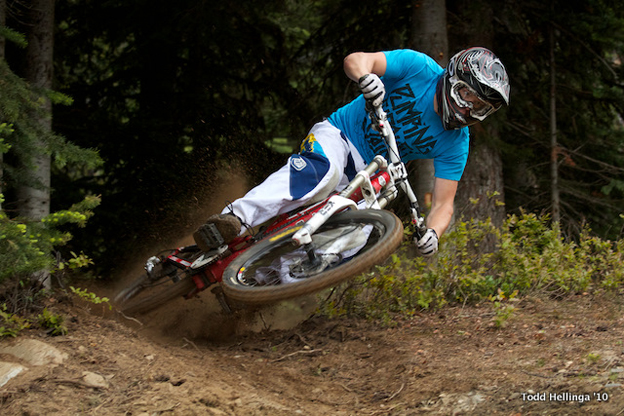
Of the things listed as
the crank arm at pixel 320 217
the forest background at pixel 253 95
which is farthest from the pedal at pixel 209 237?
the forest background at pixel 253 95

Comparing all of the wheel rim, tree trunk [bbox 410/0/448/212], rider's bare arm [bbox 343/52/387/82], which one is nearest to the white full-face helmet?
rider's bare arm [bbox 343/52/387/82]

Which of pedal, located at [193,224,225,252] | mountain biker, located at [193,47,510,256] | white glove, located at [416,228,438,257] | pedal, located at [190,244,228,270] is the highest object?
mountain biker, located at [193,47,510,256]

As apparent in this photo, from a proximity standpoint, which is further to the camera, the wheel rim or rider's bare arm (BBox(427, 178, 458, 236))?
rider's bare arm (BBox(427, 178, 458, 236))

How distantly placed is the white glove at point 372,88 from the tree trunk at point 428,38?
8.44 feet

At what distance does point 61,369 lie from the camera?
3.63 m

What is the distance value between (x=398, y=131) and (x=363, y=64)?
0.66 m

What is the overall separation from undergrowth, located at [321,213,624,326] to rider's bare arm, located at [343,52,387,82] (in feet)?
5.64

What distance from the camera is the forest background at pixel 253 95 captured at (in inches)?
294

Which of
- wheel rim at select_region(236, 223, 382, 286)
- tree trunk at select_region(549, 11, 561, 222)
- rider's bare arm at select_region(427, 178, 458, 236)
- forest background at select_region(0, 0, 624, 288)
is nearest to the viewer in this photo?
wheel rim at select_region(236, 223, 382, 286)

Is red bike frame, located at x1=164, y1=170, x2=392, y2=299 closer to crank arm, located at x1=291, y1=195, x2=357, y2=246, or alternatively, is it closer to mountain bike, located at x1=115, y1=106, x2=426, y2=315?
mountain bike, located at x1=115, y1=106, x2=426, y2=315

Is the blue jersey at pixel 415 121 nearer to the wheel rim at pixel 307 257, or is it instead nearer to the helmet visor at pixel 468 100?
the helmet visor at pixel 468 100

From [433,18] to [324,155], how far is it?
117 inches

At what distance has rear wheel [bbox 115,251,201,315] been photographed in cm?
519

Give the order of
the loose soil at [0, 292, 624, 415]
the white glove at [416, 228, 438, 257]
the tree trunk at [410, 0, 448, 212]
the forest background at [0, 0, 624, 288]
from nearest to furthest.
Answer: the loose soil at [0, 292, 624, 415]
the white glove at [416, 228, 438, 257]
the tree trunk at [410, 0, 448, 212]
the forest background at [0, 0, 624, 288]
